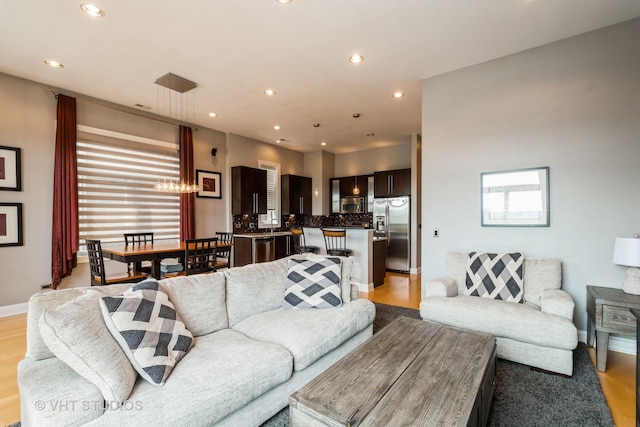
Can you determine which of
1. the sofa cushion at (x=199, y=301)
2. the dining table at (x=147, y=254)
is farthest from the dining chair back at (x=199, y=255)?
the sofa cushion at (x=199, y=301)

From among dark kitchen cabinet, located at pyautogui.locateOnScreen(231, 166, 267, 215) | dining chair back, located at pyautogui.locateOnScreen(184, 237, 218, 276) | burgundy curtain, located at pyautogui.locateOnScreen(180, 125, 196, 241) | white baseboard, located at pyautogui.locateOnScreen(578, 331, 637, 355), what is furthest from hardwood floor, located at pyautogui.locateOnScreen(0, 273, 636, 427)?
dark kitchen cabinet, located at pyautogui.locateOnScreen(231, 166, 267, 215)

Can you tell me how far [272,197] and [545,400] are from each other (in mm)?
6097

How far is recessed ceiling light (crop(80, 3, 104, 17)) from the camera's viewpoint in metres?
2.43

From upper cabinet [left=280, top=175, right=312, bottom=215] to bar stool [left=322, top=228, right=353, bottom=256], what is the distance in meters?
2.56

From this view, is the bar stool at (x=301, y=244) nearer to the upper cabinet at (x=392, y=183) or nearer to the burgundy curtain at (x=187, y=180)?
the burgundy curtain at (x=187, y=180)

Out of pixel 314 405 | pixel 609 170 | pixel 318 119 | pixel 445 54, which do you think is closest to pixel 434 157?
pixel 445 54

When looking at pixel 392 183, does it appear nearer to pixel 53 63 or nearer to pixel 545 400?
pixel 545 400

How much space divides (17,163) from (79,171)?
63 cm

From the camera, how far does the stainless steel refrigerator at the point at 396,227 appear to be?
6504 millimetres

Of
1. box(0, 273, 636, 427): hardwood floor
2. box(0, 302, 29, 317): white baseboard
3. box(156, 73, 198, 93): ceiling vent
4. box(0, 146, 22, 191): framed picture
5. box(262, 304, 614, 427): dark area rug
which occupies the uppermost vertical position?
box(156, 73, 198, 93): ceiling vent

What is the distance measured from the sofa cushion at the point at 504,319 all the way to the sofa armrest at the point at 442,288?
91 millimetres

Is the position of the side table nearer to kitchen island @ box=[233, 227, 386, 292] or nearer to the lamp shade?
the lamp shade

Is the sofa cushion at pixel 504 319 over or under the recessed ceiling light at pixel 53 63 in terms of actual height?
under

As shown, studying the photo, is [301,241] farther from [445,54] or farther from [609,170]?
[609,170]
